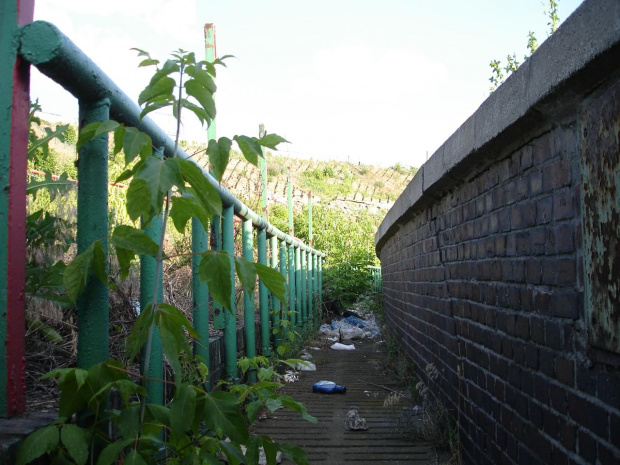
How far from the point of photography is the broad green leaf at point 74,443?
3.78ft

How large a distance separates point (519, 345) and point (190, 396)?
1431 mm

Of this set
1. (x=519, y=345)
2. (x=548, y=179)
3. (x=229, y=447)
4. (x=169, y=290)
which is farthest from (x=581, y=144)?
(x=169, y=290)

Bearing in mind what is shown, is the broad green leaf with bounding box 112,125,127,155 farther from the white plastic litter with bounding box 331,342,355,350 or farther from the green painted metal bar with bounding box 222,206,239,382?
the white plastic litter with bounding box 331,342,355,350

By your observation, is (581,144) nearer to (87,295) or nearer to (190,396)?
(190,396)

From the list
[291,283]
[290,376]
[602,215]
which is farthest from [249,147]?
[291,283]

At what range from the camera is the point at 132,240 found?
131cm

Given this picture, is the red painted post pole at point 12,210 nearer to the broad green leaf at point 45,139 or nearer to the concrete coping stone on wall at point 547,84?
the broad green leaf at point 45,139

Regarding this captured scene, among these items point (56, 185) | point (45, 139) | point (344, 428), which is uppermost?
point (45, 139)

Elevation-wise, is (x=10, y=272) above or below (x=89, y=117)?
below

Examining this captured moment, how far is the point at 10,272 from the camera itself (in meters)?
1.24

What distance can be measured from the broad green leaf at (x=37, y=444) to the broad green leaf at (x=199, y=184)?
568mm

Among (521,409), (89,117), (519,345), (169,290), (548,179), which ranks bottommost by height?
(521,409)

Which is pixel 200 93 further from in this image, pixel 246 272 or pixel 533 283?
pixel 533 283

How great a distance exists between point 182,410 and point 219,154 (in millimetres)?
608
